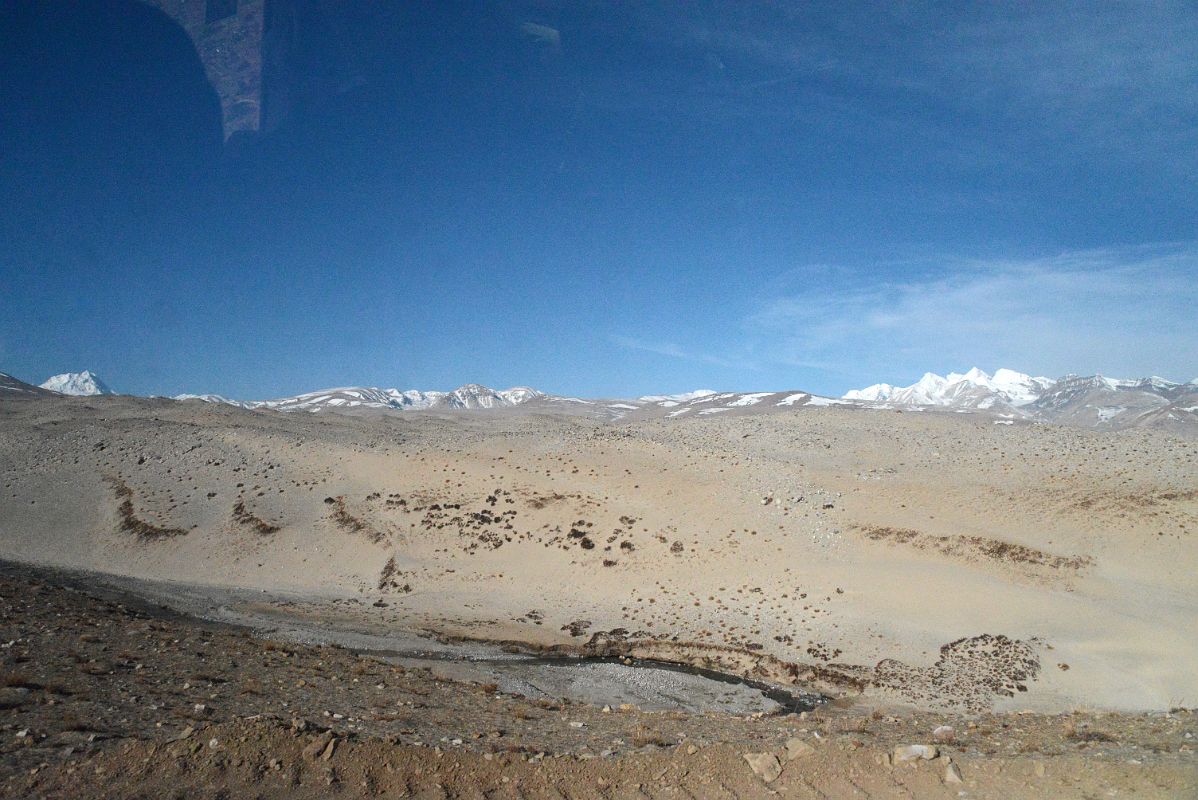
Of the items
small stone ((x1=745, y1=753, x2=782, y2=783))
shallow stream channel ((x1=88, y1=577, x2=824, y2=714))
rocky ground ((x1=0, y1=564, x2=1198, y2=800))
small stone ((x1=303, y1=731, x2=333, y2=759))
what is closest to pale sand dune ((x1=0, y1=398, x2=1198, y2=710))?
shallow stream channel ((x1=88, y1=577, x2=824, y2=714))

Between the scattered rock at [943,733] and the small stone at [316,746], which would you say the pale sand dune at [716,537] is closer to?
the scattered rock at [943,733]

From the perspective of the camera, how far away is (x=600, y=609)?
22969 millimetres

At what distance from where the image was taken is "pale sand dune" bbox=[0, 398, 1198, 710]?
1852 cm

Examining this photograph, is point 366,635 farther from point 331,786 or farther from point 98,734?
point 331,786

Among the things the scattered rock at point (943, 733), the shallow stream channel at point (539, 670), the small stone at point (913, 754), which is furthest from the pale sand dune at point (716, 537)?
the small stone at point (913, 754)

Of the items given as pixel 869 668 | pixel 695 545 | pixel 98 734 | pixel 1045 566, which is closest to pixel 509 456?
pixel 695 545

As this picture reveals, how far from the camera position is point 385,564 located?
2667 centimetres

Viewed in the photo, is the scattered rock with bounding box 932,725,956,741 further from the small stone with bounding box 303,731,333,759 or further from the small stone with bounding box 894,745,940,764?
the small stone with bounding box 303,731,333,759

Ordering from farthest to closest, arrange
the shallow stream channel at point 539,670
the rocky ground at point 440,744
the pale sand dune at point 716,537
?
the pale sand dune at point 716,537
the shallow stream channel at point 539,670
the rocky ground at point 440,744

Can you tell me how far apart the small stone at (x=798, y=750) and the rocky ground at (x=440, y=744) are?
0.02 metres

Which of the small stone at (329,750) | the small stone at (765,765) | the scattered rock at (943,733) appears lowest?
the scattered rock at (943,733)

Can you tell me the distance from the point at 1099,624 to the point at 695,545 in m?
13.8

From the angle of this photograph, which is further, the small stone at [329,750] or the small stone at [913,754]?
the small stone at [913,754]

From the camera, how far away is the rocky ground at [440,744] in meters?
→ 6.56
